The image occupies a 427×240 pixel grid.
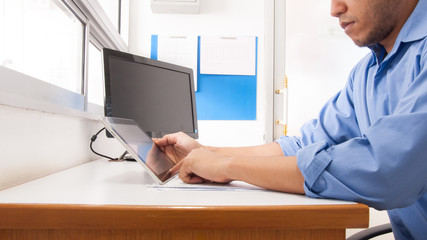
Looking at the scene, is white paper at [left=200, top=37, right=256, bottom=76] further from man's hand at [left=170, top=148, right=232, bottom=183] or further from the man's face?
man's hand at [left=170, top=148, right=232, bottom=183]

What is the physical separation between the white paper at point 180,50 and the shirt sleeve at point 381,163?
147 centimetres

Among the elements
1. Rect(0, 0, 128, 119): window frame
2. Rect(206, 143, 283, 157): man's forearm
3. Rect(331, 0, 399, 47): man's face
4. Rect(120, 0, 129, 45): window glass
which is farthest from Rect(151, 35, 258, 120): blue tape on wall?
Rect(331, 0, 399, 47): man's face

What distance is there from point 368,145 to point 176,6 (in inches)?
62.3

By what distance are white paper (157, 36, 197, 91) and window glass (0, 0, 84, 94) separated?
0.71m

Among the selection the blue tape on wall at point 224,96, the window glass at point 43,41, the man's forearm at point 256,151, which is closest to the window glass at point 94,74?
the window glass at point 43,41

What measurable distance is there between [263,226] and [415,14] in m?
0.62

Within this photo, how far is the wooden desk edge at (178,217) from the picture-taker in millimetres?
377

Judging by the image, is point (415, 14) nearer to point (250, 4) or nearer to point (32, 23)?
point (32, 23)

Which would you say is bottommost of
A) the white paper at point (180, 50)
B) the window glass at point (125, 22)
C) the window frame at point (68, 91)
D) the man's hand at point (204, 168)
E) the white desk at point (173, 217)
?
the white desk at point (173, 217)

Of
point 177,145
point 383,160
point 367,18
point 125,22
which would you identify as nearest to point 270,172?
point 383,160

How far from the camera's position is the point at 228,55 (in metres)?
1.88

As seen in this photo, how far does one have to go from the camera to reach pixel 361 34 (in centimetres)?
78

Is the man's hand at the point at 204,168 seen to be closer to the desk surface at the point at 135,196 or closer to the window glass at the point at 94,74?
the desk surface at the point at 135,196

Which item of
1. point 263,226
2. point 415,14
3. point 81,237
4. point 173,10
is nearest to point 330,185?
point 263,226
